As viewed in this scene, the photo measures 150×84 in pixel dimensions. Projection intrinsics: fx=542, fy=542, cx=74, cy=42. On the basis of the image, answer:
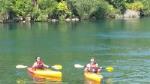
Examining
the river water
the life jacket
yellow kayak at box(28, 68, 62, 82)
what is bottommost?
the river water

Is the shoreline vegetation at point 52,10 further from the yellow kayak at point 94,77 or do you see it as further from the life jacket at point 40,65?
the yellow kayak at point 94,77

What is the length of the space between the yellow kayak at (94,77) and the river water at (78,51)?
69 cm

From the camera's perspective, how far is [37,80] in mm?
48656

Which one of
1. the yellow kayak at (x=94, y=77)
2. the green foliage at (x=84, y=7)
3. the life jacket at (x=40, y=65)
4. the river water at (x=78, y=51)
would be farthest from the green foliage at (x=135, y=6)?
the yellow kayak at (x=94, y=77)

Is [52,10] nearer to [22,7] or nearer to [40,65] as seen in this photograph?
[22,7]

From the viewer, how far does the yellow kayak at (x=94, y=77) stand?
4631 centimetres

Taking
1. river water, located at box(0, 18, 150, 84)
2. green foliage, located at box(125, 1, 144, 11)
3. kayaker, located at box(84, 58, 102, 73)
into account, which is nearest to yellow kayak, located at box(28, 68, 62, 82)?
river water, located at box(0, 18, 150, 84)

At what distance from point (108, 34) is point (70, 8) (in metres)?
41.4

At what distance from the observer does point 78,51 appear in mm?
68625

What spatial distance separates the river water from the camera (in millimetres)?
50688

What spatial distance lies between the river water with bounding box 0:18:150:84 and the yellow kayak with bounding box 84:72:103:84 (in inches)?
27.1

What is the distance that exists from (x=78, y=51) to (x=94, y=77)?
22.0 m

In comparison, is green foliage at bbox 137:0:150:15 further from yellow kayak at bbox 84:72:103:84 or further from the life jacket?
yellow kayak at bbox 84:72:103:84

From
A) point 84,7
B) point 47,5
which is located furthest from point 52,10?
point 84,7
